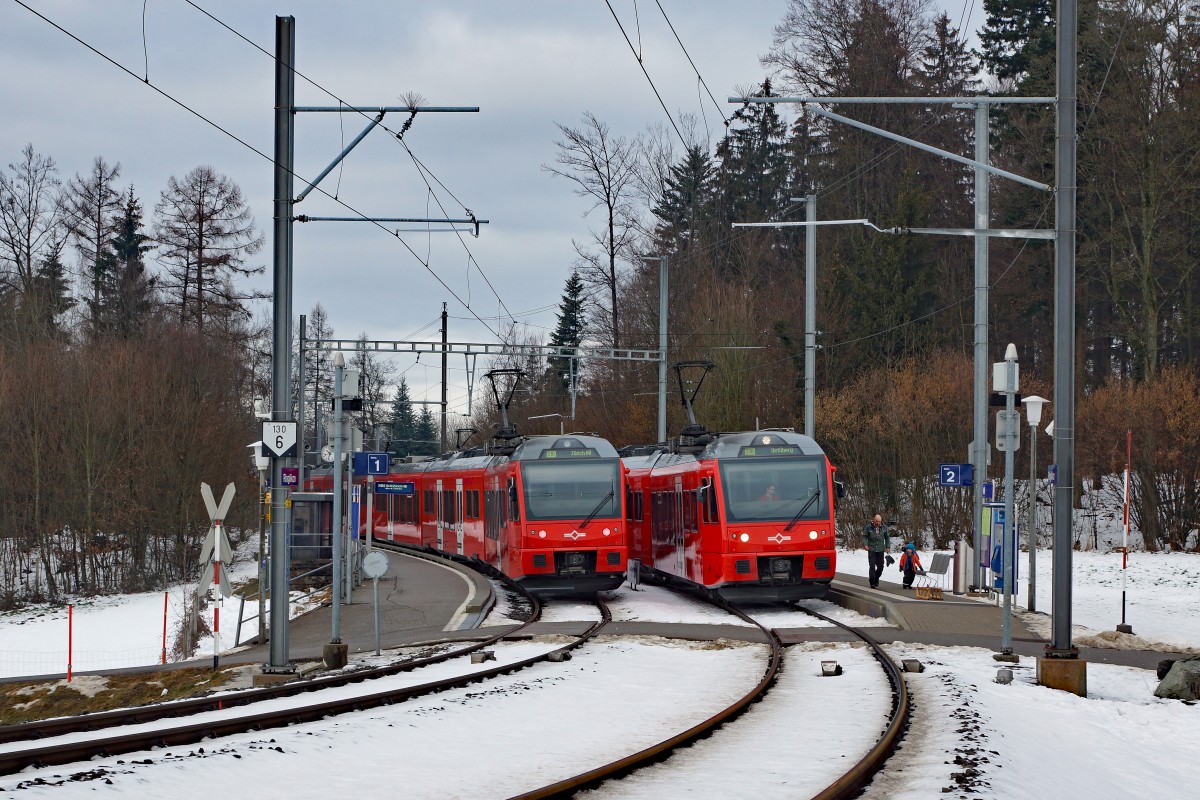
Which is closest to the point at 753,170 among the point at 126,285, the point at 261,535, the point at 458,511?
the point at 126,285

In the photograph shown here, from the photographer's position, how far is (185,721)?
11461 mm

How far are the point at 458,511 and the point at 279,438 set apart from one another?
59.1 feet

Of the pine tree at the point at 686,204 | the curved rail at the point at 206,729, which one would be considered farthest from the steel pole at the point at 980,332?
the pine tree at the point at 686,204

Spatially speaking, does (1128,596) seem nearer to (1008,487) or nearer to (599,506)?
(599,506)

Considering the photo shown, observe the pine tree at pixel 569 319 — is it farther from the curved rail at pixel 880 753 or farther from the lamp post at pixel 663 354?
the curved rail at pixel 880 753

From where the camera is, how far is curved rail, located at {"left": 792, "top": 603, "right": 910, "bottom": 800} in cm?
848

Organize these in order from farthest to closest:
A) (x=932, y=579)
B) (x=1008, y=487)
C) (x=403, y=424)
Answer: (x=403, y=424) → (x=932, y=579) → (x=1008, y=487)

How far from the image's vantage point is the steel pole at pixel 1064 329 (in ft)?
47.3

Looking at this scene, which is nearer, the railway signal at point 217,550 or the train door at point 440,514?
the railway signal at point 217,550

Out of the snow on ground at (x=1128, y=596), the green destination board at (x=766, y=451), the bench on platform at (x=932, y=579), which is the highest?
the green destination board at (x=766, y=451)

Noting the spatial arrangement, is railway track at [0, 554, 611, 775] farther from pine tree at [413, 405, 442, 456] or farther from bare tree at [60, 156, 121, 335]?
pine tree at [413, 405, 442, 456]

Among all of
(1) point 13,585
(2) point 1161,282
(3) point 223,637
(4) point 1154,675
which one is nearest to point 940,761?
(4) point 1154,675

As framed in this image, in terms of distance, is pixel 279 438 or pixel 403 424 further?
pixel 403 424

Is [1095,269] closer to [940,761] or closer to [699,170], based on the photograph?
[699,170]
